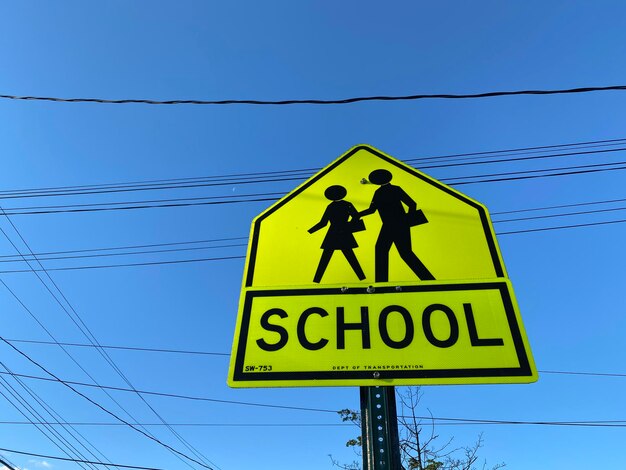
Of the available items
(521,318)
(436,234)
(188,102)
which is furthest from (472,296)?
(188,102)

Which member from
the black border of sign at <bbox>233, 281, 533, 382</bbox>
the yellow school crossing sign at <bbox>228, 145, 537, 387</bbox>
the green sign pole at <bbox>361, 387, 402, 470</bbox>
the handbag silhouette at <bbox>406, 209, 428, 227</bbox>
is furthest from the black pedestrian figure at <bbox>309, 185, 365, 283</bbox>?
the green sign pole at <bbox>361, 387, 402, 470</bbox>

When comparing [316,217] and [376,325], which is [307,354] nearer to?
[376,325]

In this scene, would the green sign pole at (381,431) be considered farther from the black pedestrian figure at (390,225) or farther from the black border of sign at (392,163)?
the black border of sign at (392,163)

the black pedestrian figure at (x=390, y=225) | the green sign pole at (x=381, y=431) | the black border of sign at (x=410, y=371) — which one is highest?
the black pedestrian figure at (x=390, y=225)

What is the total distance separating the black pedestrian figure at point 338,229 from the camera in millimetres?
1795

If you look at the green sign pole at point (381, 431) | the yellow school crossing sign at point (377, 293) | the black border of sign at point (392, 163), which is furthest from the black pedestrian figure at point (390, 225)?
the green sign pole at point (381, 431)

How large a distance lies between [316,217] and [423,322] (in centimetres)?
69

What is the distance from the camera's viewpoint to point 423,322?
1579 mm

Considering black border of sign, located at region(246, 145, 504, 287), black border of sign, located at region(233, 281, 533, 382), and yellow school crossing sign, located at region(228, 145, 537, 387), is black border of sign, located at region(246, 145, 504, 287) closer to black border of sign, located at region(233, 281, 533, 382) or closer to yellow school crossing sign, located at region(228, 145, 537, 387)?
yellow school crossing sign, located at region(228, 145, 537, 387)

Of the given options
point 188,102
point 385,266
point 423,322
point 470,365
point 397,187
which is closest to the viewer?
point 470,365

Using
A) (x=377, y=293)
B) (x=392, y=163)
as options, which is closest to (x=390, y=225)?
(x=377, y=293)

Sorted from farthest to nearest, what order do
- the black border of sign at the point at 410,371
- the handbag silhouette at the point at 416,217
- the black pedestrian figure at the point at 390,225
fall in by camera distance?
the handbag silhouette at the point at 416,217, the black pedestrian figure at the point at 390,225, the black border of sign at the point at 410,371

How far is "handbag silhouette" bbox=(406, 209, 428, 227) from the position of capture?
1.87m

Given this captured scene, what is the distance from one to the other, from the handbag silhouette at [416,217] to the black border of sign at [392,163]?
0.20m
